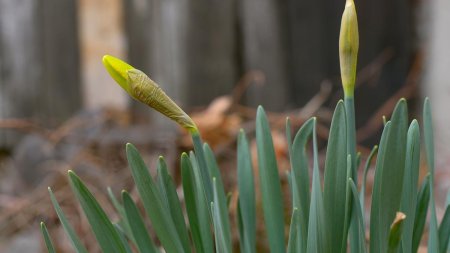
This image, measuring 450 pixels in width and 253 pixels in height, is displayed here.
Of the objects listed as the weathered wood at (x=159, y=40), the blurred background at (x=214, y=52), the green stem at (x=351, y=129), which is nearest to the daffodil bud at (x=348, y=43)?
the green stem at (x=351, y=129)

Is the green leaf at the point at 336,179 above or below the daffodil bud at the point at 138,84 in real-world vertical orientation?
below

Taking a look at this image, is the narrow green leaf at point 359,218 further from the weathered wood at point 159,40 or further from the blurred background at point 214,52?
the weathered wood at point 159,40

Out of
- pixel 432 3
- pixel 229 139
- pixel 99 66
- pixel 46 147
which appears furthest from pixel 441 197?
pixel 99 66

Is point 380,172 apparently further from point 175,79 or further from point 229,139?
point 175,79

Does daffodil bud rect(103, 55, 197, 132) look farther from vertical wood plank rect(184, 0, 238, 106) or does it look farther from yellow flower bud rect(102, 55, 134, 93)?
vertical wood plank rect(184, 0, 238, 106)

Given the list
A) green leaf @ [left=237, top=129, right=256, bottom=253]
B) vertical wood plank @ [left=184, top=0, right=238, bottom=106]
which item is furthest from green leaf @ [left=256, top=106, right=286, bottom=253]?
vertical wood plank @ [left=184, top=0, right=238, bottom=106]
